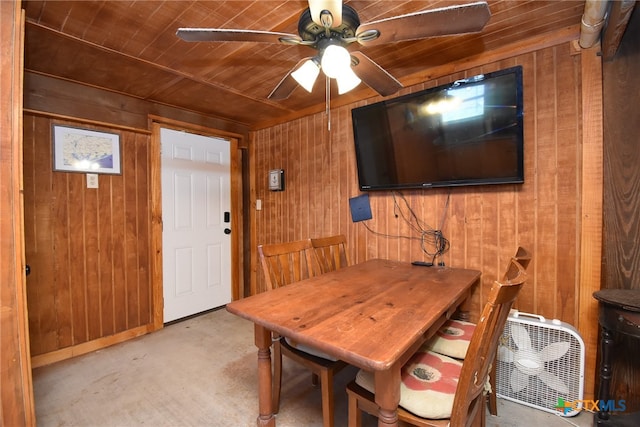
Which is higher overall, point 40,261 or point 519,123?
point 519,123

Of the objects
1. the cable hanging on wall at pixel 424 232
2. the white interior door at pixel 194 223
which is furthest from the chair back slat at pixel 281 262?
the white interior door at pixel 194 223

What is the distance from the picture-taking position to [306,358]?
1.52 meters

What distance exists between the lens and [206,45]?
1.86 m

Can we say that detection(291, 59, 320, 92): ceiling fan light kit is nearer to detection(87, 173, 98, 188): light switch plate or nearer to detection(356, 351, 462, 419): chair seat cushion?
detection(356, 351, 462, 419): chair seat cushion

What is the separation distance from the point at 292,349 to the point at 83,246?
6.82 feet

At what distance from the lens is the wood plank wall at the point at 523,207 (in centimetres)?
174

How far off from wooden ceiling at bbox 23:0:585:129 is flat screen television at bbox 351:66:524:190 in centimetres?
25

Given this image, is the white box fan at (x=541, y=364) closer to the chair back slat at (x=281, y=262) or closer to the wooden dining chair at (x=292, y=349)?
the wooden dining chair at (x=292, y=349)

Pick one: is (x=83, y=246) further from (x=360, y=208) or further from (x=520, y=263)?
(x=520, y=263)

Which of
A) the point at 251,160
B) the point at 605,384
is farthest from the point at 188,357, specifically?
the point at 605,384

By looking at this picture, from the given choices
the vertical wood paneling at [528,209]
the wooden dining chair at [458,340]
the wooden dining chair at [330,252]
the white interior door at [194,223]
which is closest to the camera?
the wooden dining chair at [458,340]

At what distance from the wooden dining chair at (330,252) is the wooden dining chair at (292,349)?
0.05 m

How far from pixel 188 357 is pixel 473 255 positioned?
7.67ft

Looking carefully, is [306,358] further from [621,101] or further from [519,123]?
[621,101]
